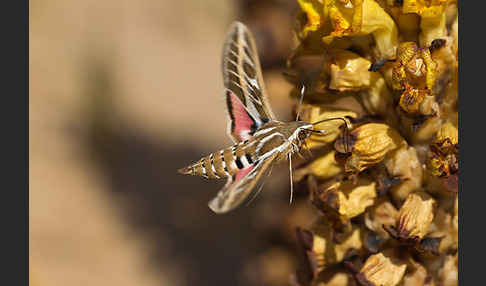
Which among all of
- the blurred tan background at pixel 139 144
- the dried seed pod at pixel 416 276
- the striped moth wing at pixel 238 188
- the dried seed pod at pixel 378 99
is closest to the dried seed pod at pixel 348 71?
the dried seed pod at pixel 378 99

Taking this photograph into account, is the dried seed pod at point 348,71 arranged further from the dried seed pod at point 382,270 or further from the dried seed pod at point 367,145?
the dried seed pod at point 382,270

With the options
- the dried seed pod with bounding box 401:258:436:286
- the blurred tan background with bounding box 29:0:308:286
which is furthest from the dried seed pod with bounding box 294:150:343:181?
the blurred tan background with bounding box 29:0:308:286

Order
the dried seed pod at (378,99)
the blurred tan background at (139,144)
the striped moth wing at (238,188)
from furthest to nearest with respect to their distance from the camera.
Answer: the blurred tan background at (139,144)
the dried seed pod at (378,99)
the striped moth wing at (238,188)

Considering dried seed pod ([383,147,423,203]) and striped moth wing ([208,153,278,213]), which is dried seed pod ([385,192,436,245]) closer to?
dried seed pod ([383,147,423,203])

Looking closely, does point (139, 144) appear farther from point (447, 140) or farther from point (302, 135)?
point (447, 140)

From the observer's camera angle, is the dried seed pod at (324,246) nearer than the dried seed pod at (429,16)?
No

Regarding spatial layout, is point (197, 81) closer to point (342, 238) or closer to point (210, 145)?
point (210, 145)
